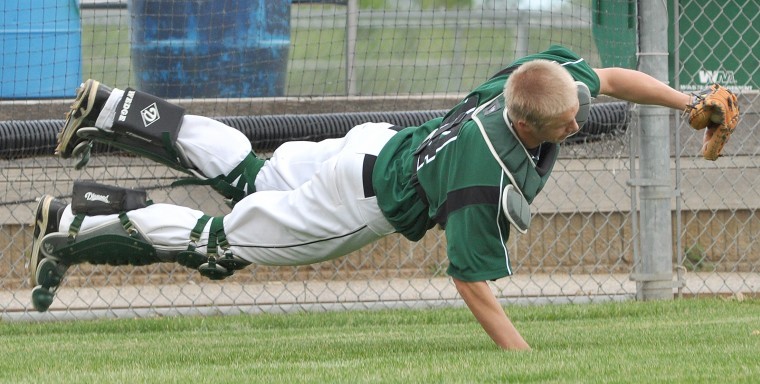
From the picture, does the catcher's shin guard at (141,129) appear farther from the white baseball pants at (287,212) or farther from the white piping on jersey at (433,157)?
the white piping on jersey at (433,157)

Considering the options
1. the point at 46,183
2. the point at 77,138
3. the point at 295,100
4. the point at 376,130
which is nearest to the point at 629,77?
the point at 376,130

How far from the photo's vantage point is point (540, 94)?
4.65 metres

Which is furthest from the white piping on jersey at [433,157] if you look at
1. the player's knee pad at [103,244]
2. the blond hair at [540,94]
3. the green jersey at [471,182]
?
the player's knee pad at [103,244]

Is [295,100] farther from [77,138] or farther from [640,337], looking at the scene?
[640,337]

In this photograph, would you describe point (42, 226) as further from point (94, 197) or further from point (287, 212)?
point (287, 212)

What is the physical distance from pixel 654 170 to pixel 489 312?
2976 millimetres

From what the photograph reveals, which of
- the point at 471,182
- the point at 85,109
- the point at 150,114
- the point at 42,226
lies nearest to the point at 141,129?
the point at 150,114

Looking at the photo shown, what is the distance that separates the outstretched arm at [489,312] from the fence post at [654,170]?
2.81 m

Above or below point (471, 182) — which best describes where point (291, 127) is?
below

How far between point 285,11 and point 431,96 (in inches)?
48.1

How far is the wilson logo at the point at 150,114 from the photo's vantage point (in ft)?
18.5

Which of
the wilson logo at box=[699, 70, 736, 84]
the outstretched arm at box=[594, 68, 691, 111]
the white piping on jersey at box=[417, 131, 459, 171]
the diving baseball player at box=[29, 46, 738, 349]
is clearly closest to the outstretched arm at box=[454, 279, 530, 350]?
the diving baseball player at box=[29, 46, 738, 349]

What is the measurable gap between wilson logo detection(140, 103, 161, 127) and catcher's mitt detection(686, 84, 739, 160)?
2379mm

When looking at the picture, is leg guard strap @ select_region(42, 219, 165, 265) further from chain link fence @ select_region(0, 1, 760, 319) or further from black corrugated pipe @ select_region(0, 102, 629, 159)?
chain link fence @ select_region(0, 1, 760, 319)
